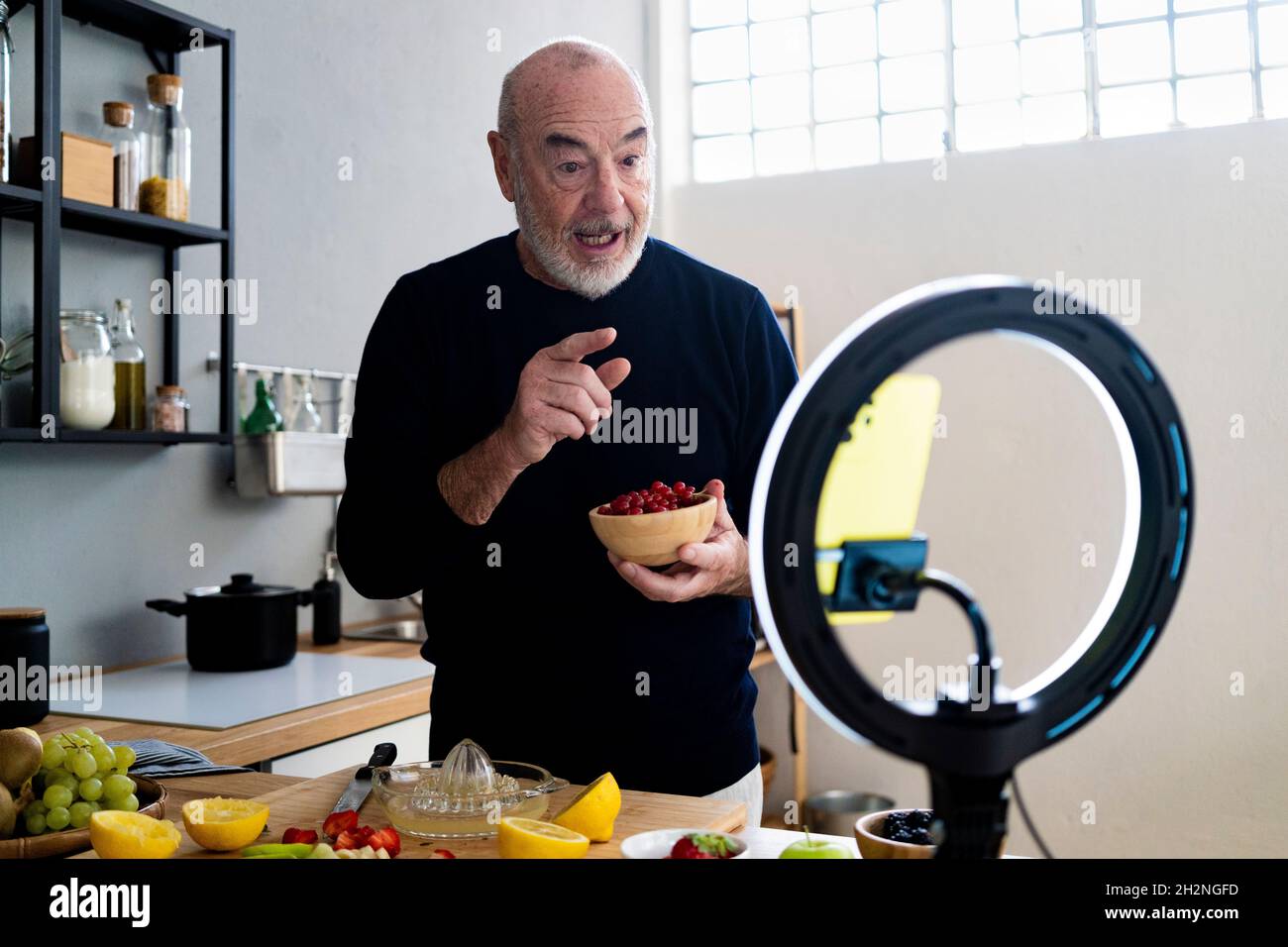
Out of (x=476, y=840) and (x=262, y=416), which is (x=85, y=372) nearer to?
(x=262, y=416)

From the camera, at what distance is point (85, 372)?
2.13 metres

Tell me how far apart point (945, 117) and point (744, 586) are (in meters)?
3.45

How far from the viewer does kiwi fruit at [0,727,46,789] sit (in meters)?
1.16

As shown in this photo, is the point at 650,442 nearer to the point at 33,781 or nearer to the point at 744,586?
the point at 744,586

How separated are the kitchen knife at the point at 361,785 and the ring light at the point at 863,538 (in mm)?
795

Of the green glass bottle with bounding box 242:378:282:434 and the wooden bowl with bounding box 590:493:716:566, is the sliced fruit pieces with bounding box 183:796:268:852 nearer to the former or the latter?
the wooden bowl with bounding box 590:493:716:566

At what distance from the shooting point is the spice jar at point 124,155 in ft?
7.17

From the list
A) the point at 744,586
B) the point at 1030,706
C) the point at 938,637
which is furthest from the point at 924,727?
the point at 938,637

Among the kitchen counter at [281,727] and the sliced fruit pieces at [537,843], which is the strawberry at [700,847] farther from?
the kitchen counter at [281,727]

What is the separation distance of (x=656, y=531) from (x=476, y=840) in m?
0.36

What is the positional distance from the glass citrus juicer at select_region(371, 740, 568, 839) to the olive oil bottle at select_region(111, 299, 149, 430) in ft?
4.51

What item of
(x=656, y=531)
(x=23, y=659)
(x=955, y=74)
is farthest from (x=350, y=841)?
(x=955, y=74)

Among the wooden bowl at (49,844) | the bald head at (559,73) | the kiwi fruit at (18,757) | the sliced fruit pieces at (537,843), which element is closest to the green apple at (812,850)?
the sliced fruit pieces at (537,843)

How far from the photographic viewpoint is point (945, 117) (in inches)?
169
